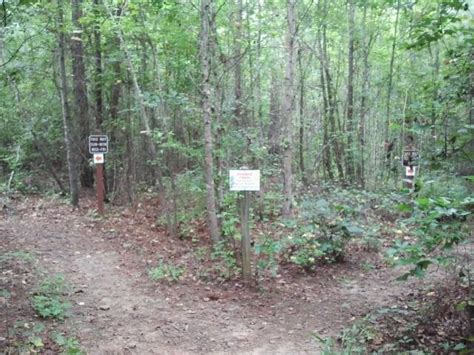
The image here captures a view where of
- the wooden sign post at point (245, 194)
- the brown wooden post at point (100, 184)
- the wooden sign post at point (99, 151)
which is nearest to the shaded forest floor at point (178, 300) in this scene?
the wooden sign post at point (245, 194)

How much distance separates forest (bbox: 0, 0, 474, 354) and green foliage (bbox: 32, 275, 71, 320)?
0.03m

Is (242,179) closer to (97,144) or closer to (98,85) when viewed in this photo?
(97,144)

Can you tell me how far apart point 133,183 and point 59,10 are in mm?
4324

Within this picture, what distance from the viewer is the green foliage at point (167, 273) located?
23.0ft

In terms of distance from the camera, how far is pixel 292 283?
7043mm

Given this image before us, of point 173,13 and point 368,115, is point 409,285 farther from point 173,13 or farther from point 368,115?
point 368,115

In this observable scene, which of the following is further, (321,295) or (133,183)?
(133,183)

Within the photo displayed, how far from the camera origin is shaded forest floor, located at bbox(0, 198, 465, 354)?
200 inches

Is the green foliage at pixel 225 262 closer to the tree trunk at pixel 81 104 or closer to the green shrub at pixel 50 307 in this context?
the green shrub at pixel 50 307

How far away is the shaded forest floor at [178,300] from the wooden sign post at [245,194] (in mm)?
300

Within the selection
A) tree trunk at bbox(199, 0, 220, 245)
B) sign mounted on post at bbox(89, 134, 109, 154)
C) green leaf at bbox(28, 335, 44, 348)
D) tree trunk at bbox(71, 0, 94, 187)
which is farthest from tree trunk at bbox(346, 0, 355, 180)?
green leaf at bbox(28, 335, 44, 348)

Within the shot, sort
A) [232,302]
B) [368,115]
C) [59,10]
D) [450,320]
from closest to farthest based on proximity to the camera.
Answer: [450,320] < [232,302] < [59,10] < [368,115]

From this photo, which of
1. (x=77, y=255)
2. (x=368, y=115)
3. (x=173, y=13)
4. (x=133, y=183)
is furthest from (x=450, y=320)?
(x=368, y=115)

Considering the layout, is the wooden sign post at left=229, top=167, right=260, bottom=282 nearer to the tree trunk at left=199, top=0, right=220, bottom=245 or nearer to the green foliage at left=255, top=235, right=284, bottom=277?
the green foliage at left=255, top=235, right=284, bottom=277
